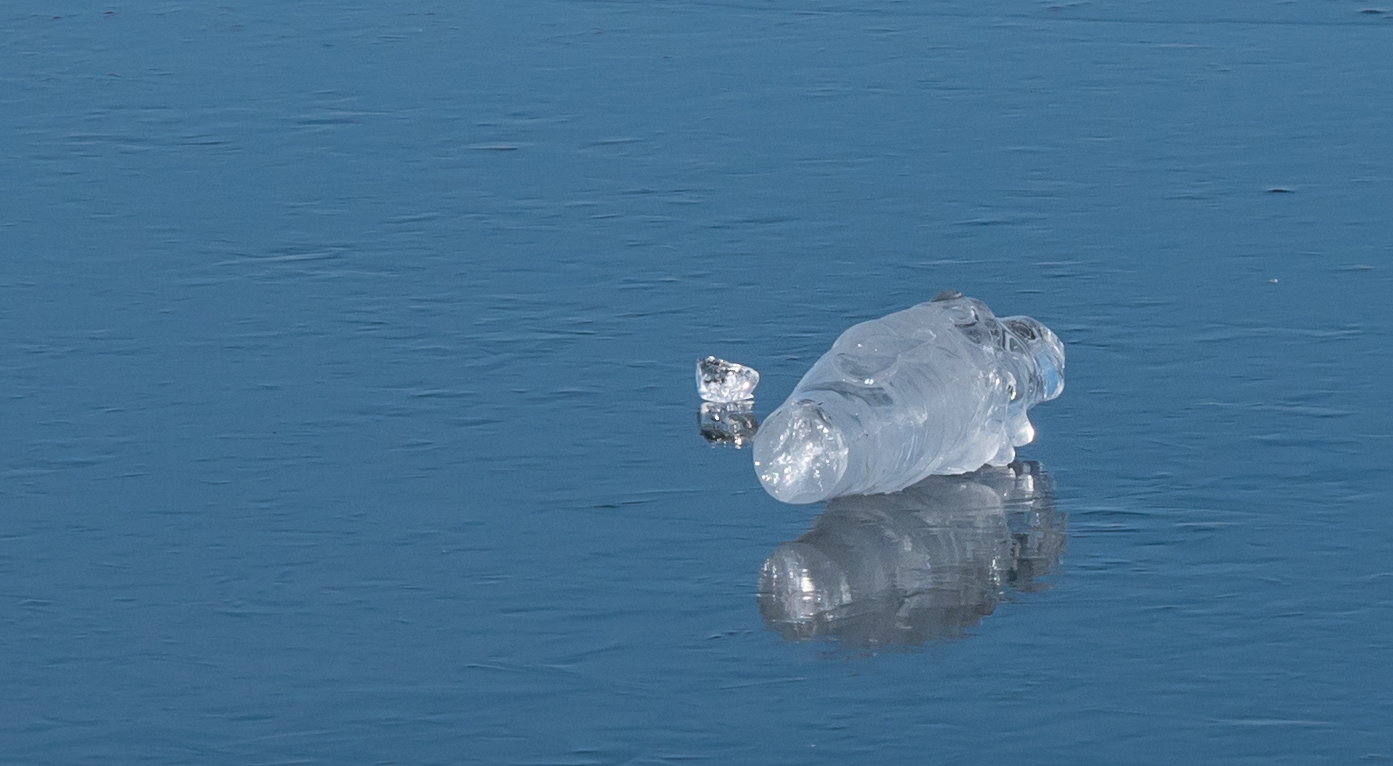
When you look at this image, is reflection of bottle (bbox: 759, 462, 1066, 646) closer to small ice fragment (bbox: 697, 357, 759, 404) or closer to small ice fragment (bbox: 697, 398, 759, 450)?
small ice fragment (bbox: 697, 398, 759, 450)

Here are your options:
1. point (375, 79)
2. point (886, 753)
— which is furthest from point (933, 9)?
point (886, 753)

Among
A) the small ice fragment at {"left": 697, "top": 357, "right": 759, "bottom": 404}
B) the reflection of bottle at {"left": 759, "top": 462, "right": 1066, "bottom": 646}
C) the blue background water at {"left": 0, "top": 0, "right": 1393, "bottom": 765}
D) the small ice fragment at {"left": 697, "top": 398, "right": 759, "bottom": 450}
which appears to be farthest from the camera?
the small ice fragment at {"left": 697, "top": 357, "right": 759, "bottom": 404}

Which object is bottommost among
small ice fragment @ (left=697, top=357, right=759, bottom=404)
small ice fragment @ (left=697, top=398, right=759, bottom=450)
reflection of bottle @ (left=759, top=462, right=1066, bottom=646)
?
reflection of bottle @ (left=759, top=462, right=1066, bottom=646)

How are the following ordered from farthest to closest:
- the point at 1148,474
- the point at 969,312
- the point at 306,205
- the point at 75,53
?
the point at 75,53 < the point at 306,205 < the point at 969,312 < the point at 1148,474

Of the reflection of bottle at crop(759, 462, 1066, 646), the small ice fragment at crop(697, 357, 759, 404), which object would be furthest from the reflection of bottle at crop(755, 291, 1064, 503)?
the small ice fragment at crop(697, 357, 759, 404)

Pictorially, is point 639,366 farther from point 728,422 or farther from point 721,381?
point 728,422

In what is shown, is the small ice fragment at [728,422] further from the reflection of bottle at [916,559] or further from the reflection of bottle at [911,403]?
the reflection of bottle at [916,559]

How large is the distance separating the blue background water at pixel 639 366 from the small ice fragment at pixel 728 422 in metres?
0.06

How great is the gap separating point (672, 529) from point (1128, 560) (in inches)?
34.5

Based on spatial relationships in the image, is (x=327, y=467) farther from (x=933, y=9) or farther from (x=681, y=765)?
(x=933, y=9)

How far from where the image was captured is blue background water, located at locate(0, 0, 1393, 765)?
145 inches

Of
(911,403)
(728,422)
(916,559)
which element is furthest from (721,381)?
(916,559)

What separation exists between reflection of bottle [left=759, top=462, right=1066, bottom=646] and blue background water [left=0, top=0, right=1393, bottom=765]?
0.23ft

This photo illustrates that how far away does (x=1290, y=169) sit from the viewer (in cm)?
694
